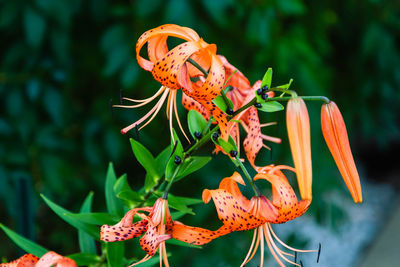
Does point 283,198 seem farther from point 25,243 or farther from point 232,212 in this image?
point 25,243

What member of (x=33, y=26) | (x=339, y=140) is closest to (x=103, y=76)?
(x=33, y=26)

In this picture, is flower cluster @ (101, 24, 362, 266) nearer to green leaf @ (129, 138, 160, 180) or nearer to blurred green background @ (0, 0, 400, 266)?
green leaf @ (129, 138, 160, 180)

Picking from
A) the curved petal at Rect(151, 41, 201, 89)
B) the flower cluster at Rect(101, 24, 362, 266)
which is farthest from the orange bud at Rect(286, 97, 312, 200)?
the curved petal at Rect(151, 41, 201, 89)

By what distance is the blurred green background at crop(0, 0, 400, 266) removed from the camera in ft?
4.01

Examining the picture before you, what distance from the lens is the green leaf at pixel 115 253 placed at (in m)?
0.53

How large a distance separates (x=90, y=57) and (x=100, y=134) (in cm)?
24

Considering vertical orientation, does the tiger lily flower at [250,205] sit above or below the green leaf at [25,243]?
above

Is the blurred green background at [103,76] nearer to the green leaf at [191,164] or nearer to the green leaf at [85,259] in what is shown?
the green leaf at [85,259]

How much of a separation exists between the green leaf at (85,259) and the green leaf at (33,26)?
72cm

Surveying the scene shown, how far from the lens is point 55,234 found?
5.17 feet

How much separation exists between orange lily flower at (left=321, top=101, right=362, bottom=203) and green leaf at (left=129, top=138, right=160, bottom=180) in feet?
0.69

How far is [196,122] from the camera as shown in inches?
19.1

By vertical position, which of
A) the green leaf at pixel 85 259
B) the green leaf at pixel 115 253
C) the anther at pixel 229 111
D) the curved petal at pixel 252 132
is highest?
the anther at pixel 229 111

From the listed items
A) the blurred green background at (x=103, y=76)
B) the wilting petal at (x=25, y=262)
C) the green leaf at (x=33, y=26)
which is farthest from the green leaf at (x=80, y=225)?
the green leaf at (x=33, y=26)
